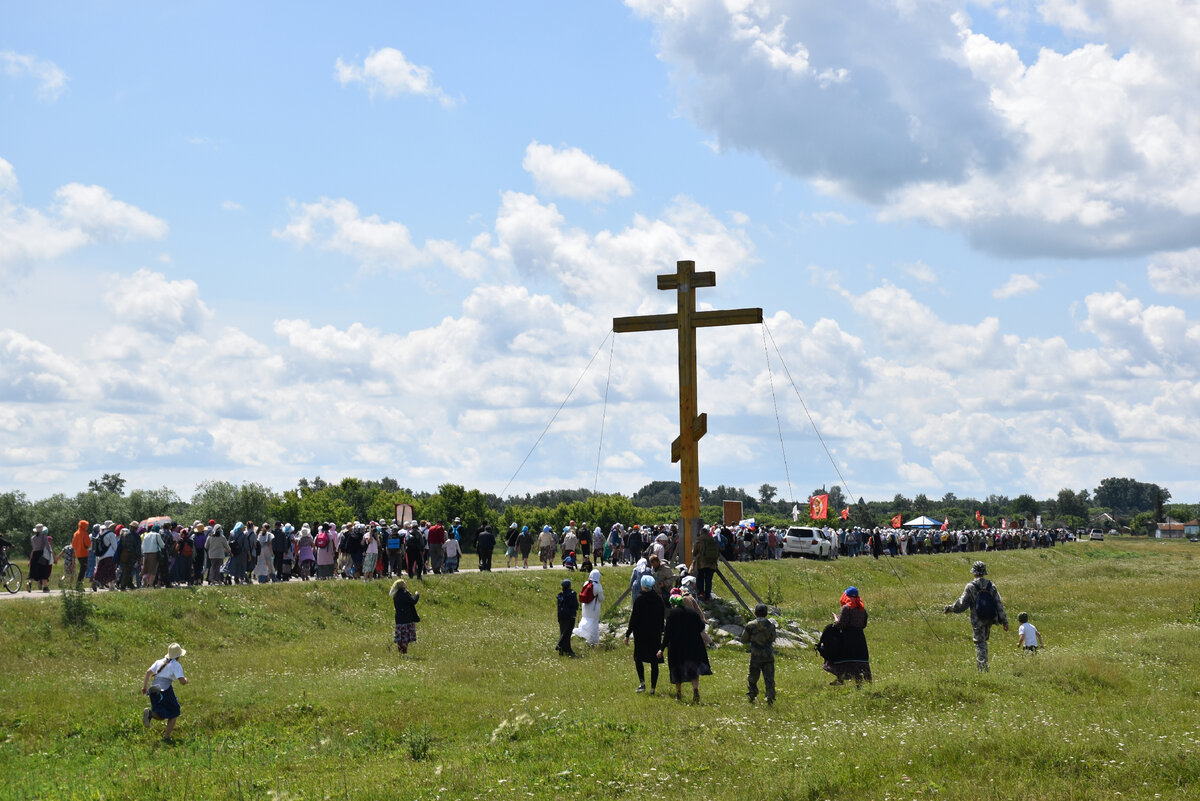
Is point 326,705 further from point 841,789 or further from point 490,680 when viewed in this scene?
point 841,789

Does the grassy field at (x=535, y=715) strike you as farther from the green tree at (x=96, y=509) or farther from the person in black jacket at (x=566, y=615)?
the green tree at (x=96, y=509)

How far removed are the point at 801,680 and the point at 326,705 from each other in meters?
8.00

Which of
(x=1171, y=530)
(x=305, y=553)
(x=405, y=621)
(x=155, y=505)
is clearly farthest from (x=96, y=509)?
(x=1171, y=530)

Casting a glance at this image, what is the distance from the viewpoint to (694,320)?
74.7 ft

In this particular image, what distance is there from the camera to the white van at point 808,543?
174ft

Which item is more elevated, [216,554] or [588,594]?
[216,554]

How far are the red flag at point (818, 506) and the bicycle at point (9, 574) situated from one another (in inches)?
1635

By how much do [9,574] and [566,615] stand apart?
16118mm

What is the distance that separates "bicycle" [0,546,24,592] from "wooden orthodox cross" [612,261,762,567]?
17804 millimetres

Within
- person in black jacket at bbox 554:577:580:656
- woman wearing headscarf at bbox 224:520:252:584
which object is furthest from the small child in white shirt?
woman wearing headscarf at bbox 224:520:252:584

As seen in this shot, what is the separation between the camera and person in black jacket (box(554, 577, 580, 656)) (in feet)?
69.8

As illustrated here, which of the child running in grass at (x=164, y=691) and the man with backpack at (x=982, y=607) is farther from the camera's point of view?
the man with backpack at (x=982, y=607)

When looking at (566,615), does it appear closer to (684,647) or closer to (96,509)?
(684,647)

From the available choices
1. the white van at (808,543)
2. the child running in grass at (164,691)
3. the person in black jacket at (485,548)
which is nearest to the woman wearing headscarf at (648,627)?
the child running in grass at (164,691)
